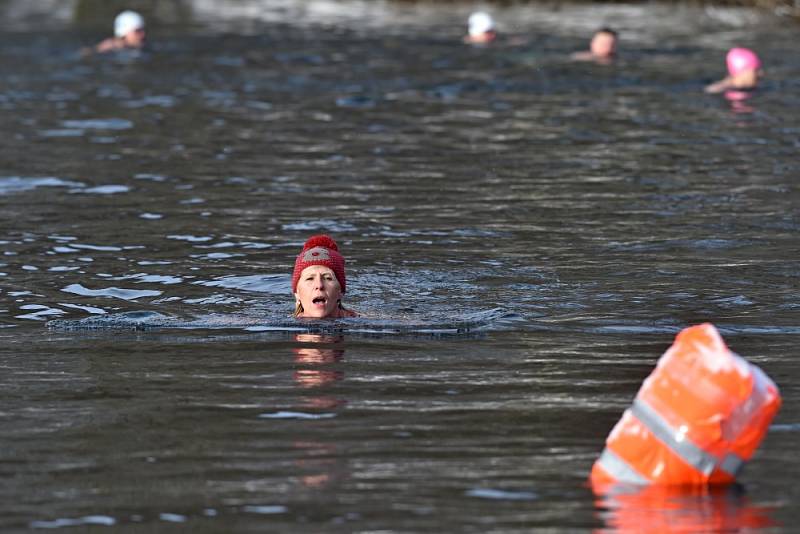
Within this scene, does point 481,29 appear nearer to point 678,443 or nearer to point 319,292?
point 319,292

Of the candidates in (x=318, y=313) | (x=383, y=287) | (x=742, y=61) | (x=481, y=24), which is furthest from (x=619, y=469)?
(x=481, y=24)

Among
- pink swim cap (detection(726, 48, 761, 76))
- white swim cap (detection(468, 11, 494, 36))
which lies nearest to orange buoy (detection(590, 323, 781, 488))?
pink swim cap (detection(726, 48, 761, 76))

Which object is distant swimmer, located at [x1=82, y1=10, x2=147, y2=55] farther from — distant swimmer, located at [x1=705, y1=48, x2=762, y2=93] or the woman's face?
the woman's face

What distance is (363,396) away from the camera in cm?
908

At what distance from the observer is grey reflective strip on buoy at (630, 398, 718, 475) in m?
6.85

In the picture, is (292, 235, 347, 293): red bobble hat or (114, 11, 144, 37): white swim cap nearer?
(292, 235, 347, 293): red bobble hat

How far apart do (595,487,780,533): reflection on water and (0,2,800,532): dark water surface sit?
0.7 inches

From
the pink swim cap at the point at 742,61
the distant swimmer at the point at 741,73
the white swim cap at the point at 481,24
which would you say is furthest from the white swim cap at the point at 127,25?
the pink swim cap at the point at 742,61

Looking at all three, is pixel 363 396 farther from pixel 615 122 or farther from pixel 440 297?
pixel 615 122

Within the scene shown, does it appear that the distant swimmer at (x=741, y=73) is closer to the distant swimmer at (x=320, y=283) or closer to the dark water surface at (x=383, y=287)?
the dark water surface at (x=383, y=287)

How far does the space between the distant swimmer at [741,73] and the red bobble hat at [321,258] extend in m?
15.4

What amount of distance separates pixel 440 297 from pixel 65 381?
377 cm

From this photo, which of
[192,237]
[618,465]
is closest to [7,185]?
[192,237]

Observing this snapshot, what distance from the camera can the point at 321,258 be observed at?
39.1 feet
